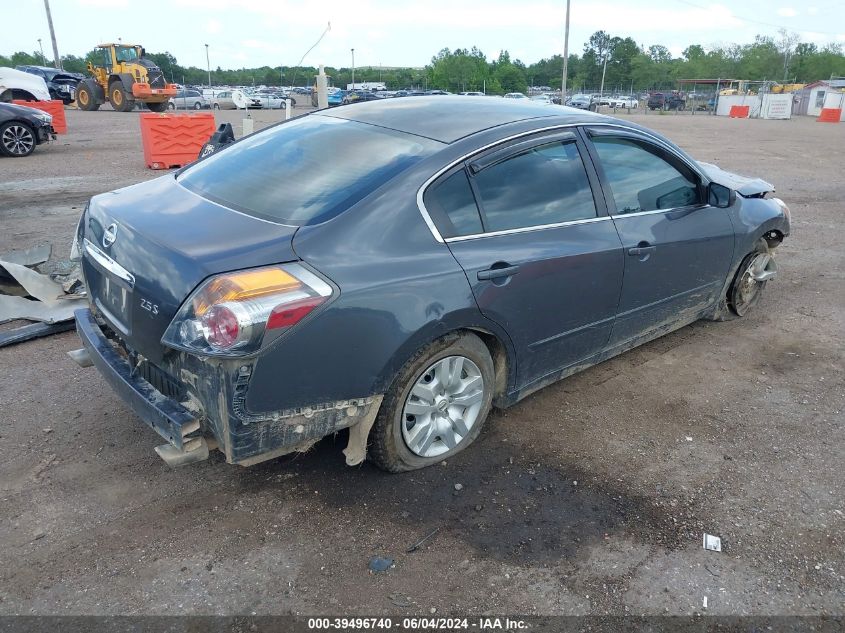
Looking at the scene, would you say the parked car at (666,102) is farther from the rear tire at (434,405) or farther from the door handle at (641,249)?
the rear tire at (434,405)

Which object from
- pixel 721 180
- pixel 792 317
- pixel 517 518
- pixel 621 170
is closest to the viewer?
pixel 517 518

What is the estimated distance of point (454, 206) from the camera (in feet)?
9.94

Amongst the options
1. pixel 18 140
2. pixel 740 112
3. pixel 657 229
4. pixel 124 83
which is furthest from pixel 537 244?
pixel 740 112

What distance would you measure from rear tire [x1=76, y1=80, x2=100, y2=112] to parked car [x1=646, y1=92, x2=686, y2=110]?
1690 inches

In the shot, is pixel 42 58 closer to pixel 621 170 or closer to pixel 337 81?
pixel 337 81

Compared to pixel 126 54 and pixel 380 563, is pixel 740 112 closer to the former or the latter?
pixel 126 54

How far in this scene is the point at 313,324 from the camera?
2496 mm

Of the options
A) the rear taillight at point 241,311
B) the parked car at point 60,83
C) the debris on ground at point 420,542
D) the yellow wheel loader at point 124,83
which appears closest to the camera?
the rear taillight at point 241,311

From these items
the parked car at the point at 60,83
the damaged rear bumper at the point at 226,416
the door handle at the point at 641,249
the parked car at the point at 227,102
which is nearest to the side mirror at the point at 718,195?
the door handle at the point at 641,249

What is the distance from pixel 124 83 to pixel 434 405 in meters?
31.9

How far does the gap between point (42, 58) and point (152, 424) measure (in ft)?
338

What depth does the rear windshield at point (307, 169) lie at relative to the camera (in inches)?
114

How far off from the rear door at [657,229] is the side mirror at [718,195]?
5 centimetres

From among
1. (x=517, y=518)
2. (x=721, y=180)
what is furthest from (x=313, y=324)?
(x=721, y=180)
